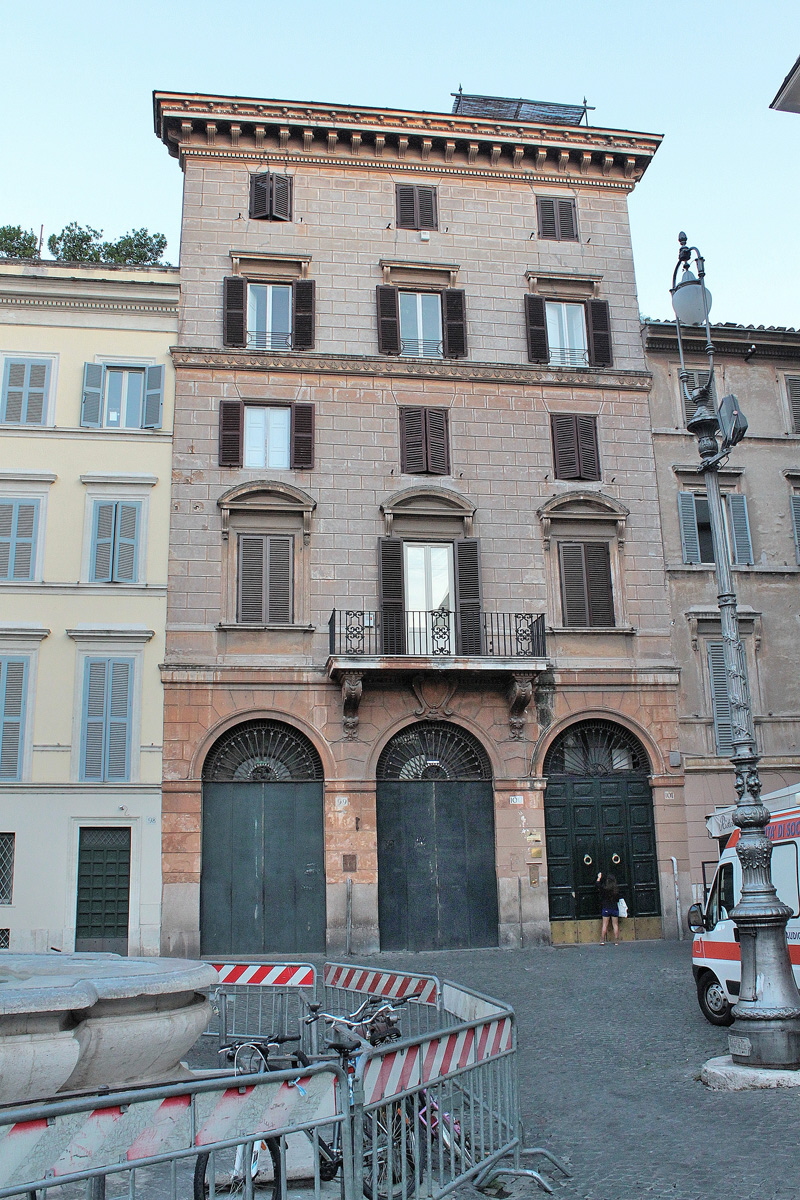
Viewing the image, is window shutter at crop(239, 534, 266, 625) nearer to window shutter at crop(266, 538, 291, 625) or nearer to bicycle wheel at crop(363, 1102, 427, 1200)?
window shutter at crop(266, 538, 291, 625)

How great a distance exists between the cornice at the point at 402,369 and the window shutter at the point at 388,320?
0.38m

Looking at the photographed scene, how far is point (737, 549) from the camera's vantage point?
75.7ft

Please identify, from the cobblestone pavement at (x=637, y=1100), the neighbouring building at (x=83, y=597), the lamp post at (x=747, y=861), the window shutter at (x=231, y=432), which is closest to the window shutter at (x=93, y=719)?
the neighbouring building at (x=83, y=597)

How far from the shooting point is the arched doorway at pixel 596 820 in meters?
20.6

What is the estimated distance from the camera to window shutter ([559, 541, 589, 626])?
71.7 ft

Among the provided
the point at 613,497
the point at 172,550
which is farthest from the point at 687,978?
the point at 172,550

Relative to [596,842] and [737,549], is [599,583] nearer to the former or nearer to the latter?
[737,549]

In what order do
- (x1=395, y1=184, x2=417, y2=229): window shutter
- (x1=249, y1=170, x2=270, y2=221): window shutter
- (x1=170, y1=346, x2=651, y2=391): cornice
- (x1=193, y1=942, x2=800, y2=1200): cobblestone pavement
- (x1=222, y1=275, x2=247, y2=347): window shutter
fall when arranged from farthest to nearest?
(x1=395, y1=184, x2=417, y2=229): window shutter < (x1=249, y1=170, x2=270, y2=221): window shutter < (x1=222, y1=275, x2=247, y2=347): window shutter < (x1=170, y1=346, x2=651, y2=391): cornice < (x1=193, y1=942, x2=800, y2=1200): cobblestone pavement

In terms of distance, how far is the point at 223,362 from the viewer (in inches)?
870

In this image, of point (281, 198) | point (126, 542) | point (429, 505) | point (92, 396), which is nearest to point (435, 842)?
point (429, 505)

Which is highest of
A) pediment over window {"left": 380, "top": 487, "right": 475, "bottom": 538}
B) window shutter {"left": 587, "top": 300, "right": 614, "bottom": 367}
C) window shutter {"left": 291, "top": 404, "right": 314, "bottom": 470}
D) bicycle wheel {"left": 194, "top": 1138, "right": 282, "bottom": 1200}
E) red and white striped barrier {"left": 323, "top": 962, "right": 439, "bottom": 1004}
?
window shutter {"left": 587, "top": 300, "right": 614, "bottom": 367}

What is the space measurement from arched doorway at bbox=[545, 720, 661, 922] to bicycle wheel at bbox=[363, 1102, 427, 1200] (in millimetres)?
15196

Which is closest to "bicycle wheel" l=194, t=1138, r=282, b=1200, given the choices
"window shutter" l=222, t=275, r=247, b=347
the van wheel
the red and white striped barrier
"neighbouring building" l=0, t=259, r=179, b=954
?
the red and white striped barrier

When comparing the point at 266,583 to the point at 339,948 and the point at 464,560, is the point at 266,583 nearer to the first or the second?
the point at 464,560
